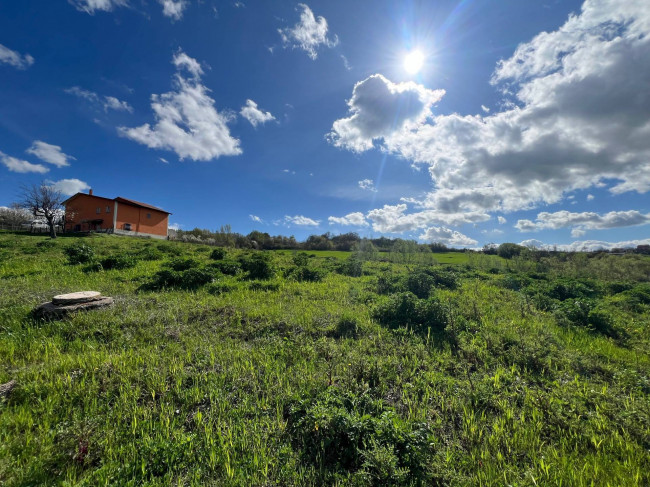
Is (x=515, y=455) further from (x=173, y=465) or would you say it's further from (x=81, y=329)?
(x=81, y=329)

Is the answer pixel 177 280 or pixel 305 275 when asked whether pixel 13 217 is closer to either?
pixel 177 280

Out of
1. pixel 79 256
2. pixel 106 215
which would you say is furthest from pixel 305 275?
pixel 106 215

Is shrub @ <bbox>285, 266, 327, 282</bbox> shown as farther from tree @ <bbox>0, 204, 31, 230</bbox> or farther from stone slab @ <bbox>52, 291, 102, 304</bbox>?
tree @ <bbox>0, 204, 31, 230</bbox>

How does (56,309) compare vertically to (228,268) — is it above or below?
below

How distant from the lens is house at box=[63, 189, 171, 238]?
131 feet

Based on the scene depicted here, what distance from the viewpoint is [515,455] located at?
130 inches

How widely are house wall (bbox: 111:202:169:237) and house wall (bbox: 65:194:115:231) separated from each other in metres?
1.18

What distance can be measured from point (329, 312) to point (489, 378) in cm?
474

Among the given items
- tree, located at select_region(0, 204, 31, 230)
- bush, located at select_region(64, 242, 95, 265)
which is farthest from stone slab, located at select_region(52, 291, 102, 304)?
tree, located at select_region(0, 204, 31, 230)

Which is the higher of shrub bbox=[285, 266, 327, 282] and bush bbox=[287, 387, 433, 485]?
shrub bbox=[285, 266, 327, 282]

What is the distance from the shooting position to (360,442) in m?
3.25

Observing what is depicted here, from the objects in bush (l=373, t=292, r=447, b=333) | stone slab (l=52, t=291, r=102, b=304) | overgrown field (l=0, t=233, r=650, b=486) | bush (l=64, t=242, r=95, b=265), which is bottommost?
overgrown field (l=0, t=233, r=650, b=486)

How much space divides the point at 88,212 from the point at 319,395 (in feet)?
184

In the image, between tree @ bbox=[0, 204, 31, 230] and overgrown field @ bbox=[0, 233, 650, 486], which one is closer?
overgrown field @ bbox=[0, 233, 650, 486]
